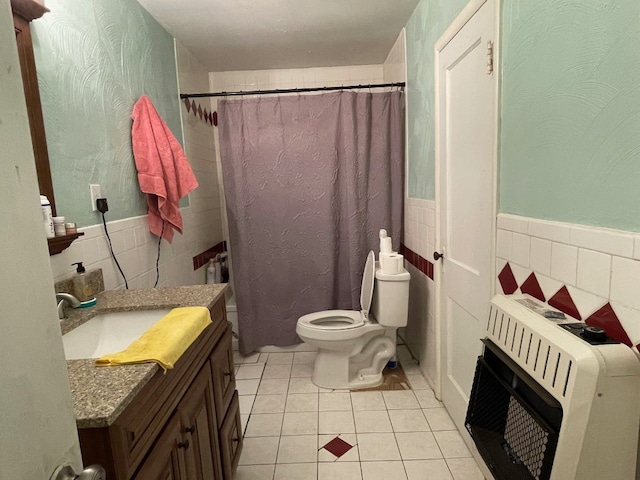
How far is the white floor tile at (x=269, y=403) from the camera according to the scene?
7.04 feet

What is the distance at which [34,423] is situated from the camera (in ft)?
1.42

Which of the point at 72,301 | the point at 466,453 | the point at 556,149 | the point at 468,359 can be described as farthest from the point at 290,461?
the point at 556,149

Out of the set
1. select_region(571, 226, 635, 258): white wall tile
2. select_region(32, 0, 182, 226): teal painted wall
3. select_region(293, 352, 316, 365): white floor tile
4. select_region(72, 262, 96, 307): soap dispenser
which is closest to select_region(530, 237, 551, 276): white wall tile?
select_region(571, 226, 635, 258): white wall tile

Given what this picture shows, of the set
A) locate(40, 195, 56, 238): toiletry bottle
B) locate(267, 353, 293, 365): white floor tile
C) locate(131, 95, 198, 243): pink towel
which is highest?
locate(131, 95, 198, 243): pink towel

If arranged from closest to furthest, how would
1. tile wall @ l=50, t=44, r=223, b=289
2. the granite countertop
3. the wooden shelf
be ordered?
the granite countertop, the wooden shelf, tile wall @ l=50, t=44, r=223, b=289

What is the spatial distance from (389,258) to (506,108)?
1.11 m

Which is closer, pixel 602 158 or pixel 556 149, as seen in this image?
pixel 602 158

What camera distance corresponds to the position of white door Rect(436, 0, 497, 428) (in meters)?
1.45

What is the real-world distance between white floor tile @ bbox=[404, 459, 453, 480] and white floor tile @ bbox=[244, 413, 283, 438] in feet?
2.18

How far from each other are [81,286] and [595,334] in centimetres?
156

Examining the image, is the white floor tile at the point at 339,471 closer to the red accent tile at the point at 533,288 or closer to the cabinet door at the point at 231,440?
the cabinet door at the point at 231,440

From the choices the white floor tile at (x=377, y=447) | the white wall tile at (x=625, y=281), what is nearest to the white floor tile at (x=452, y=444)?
the white floor tile at (x=377, y=447)

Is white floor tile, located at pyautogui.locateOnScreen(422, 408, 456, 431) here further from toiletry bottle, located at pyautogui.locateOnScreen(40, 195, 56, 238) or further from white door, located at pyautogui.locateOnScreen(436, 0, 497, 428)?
toiletry bottle, located at pyautogui.locateOnScreen(40, 195, 56, 238)

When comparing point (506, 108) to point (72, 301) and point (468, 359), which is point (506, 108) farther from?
point (72, 301)
